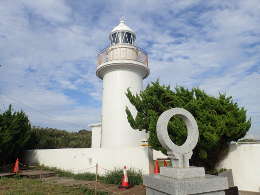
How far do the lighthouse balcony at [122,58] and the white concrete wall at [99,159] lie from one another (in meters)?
5.77

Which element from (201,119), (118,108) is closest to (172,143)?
(201,119)

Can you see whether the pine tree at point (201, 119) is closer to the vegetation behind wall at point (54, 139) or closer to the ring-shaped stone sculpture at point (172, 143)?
the ring-shaped stone sculpture at point (172, 143)

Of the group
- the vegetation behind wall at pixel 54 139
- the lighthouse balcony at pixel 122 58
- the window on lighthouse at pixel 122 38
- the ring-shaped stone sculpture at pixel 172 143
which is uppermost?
Answer: the window on lighthouse at pixel 122 38

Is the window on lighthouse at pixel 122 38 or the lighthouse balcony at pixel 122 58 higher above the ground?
the window on lighthouse at pixel 122 38

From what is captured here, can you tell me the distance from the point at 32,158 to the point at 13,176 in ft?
15.3

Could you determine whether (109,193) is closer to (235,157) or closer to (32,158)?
(235,157)

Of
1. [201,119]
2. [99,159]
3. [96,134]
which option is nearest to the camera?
[201,119]

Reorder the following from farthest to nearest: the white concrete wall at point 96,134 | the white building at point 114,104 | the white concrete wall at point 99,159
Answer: the white concrete wall at point 96,134 < the white building at point 114,104 < the white concrete wall at point 99,159

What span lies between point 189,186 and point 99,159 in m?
9.24

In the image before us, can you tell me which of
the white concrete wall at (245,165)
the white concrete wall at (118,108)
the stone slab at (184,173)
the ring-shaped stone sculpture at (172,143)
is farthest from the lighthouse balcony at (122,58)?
the stone slab at (184,173)

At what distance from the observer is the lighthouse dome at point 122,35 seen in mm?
15680

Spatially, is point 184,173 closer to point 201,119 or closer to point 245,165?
point 201,119

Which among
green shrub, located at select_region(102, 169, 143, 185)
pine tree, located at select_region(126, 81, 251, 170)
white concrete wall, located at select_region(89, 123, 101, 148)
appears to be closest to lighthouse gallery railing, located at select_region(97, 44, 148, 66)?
pine tree, located at select_region(126, 81, 251, 170)

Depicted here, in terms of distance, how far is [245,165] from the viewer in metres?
9.74
